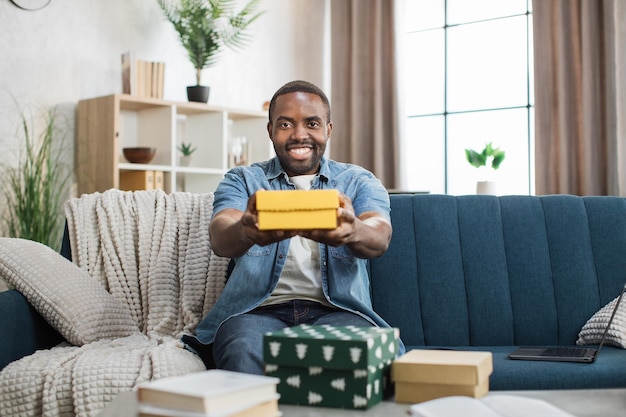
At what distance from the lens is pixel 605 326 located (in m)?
2.27

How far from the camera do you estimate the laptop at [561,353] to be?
206 cm

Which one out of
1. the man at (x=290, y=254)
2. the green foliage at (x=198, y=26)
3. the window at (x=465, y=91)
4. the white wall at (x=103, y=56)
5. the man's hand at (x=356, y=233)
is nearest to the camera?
the man's hand at (x=356, y=233)

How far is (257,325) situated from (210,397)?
0.80 m

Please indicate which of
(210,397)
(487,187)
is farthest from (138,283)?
(487,187)

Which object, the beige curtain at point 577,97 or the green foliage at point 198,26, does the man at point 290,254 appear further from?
the beige curtain at point 577,97

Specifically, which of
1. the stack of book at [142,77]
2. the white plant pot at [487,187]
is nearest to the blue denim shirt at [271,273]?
the stack of book at [142,77]

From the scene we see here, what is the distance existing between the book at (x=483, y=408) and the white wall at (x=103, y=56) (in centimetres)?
329

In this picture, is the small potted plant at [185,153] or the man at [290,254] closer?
the man at [290,254]

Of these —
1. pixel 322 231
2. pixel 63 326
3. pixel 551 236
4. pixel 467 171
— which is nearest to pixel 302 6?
pixel 467 171

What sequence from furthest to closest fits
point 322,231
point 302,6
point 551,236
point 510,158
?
point 302,6 → point 510,158 → point 551,236 → point 322,231

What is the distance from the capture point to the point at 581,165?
15.4 ft

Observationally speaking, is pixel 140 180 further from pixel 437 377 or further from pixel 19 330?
pixel 437 377

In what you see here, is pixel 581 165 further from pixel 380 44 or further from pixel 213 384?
pixel 213 384

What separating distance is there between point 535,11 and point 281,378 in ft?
13.8
